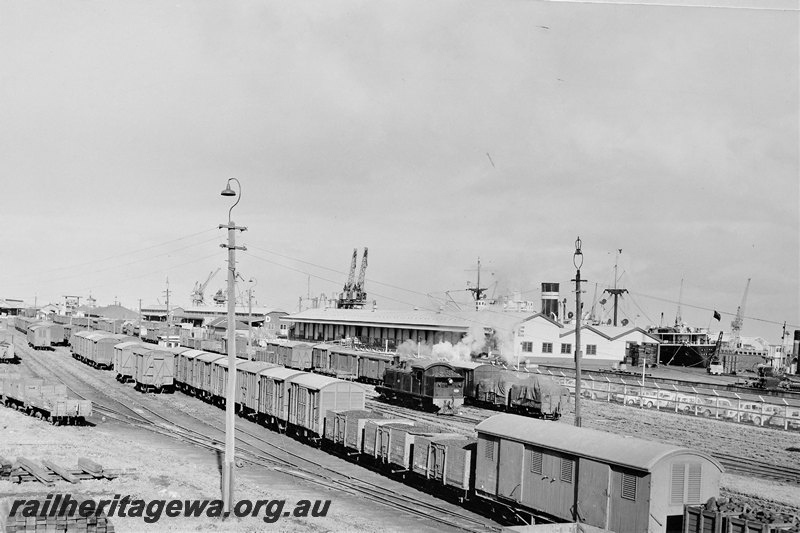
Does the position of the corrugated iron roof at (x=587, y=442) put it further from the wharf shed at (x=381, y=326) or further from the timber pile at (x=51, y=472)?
the wharf shed at (x=381, y=326)

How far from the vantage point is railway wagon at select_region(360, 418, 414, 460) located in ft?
90.4

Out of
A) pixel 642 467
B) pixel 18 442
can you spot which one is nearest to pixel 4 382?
pixel 18 442

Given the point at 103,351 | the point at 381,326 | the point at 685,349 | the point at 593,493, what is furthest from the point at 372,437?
the point at 685,349

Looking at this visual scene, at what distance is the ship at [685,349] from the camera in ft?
346

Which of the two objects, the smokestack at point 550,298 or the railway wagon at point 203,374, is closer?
the railway wagon at point 203,374

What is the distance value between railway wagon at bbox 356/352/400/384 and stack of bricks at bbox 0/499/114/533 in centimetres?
3947

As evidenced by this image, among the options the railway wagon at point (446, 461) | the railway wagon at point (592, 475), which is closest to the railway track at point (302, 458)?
the railway wagon at point (446, 461)

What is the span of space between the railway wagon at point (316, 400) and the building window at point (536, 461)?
13613mm

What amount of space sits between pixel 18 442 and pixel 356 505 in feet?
54.7

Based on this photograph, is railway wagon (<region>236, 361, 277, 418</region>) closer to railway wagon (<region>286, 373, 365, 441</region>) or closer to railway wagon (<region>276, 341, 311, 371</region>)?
railway wagon (<region>286, 373, 365, 441</region>)

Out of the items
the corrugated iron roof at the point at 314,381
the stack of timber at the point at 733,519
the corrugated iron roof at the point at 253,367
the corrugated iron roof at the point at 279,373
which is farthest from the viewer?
the corrugated iron roof at the point at 253,367

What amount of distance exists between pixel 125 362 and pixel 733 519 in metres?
49.7

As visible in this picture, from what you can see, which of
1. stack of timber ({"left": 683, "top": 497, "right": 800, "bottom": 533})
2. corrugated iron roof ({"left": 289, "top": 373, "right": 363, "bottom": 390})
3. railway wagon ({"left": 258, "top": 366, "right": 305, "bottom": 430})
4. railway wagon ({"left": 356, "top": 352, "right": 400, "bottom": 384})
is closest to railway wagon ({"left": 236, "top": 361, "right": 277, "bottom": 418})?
railway wagon ({"left": 258, "top": 366, "right": 305, "bottom": 430})

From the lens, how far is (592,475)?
60.3ft
